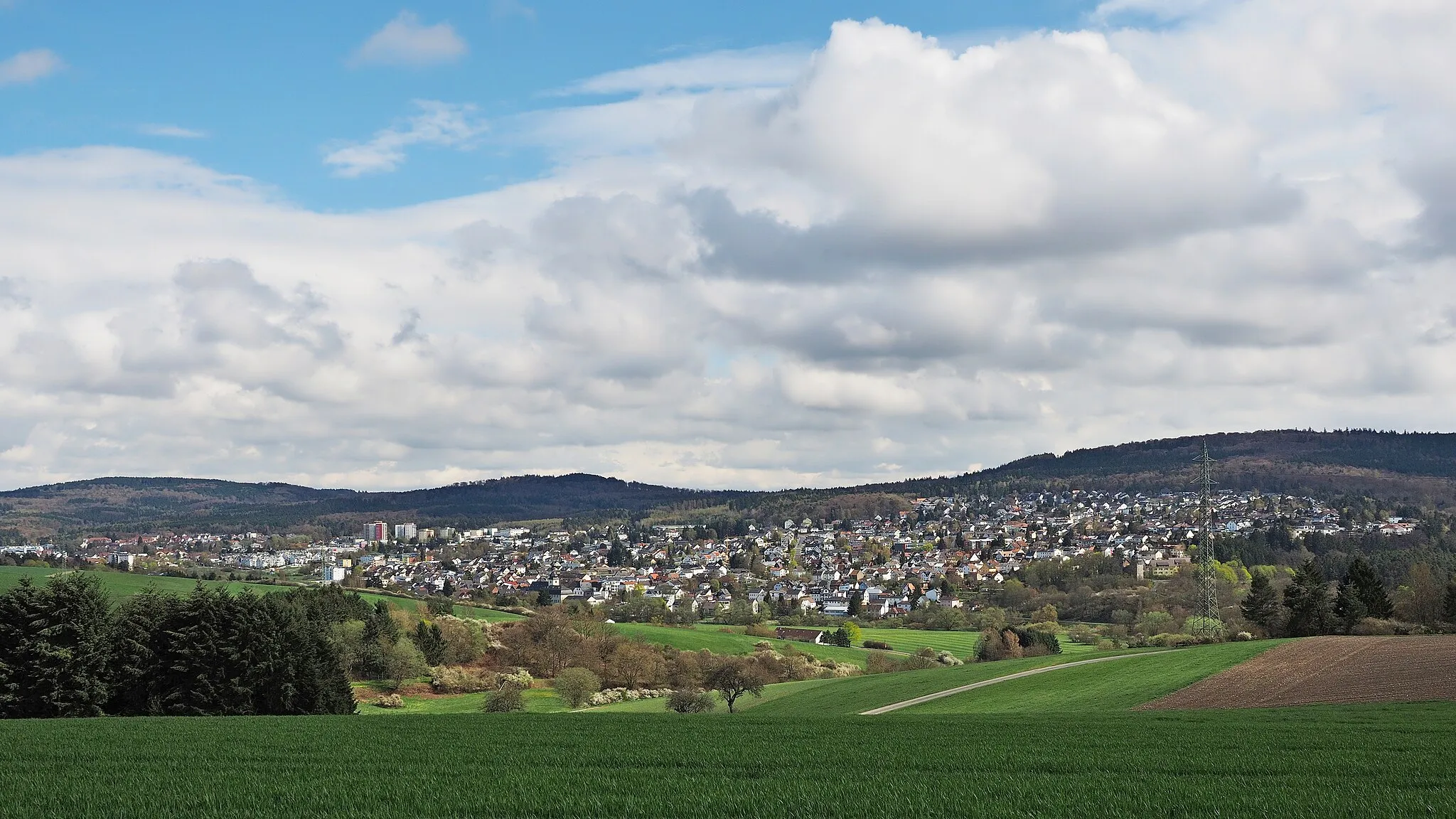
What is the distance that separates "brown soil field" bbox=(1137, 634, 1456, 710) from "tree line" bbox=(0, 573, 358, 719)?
43.1m

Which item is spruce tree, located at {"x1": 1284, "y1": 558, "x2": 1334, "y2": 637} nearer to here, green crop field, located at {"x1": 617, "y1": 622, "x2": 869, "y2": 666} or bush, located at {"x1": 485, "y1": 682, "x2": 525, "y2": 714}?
green crop field, located at {"x1": 617, "y1": 622, "x2": 869, "y2": 666}

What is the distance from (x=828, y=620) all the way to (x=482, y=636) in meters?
70.1

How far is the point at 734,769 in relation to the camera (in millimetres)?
19062

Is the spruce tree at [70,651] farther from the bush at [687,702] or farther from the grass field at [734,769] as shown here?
the bush at [687,702]

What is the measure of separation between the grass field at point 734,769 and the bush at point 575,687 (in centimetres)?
4355

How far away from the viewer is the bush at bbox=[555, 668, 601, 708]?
74.6m

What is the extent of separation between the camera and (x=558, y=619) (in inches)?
4107

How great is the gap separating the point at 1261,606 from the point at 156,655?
265 ft

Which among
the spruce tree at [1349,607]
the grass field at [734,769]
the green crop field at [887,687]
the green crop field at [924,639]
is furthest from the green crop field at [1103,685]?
the green crop field at [924,639]

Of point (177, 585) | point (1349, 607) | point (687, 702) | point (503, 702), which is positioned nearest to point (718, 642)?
point (503, 702)

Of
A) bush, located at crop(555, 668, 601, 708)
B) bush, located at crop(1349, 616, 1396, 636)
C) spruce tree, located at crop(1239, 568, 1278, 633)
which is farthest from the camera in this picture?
spruce tree, located at crop(1239, 568, 1278, 633)

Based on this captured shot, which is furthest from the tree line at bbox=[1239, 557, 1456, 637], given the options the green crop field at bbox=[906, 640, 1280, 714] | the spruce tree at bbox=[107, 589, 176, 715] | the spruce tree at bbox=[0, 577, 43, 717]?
the spruce tree at bbox=[0, 577, 43, 717]

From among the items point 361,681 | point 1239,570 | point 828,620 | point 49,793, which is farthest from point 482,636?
point 1239,570

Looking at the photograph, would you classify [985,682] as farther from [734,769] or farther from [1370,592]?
[734,769]
